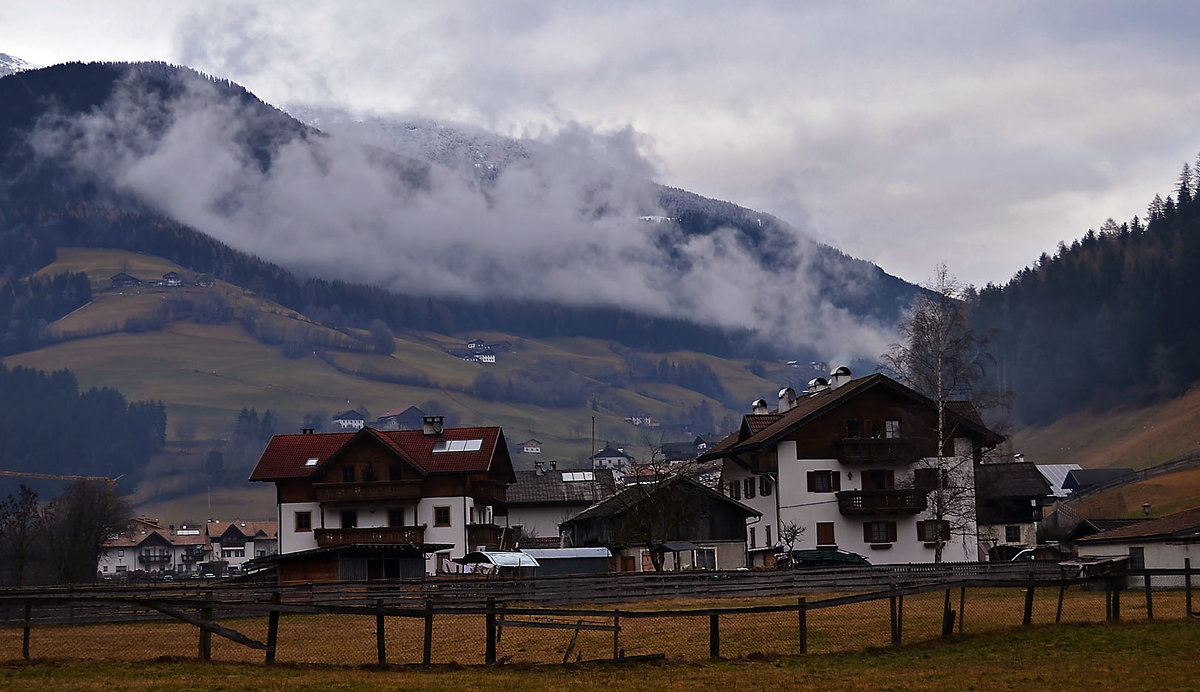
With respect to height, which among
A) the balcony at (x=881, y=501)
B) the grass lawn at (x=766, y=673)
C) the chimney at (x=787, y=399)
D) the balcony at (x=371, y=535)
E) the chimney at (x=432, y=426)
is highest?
the chimney at (x=787, y=399)

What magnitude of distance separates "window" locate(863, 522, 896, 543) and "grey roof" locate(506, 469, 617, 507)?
125 ft

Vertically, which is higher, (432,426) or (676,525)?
(432,426)

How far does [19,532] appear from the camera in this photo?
4771 inches

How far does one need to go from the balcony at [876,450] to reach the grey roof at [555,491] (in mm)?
38704

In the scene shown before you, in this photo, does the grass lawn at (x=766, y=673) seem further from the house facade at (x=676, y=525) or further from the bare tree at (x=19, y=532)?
the bare tree at (x=19, y=532)

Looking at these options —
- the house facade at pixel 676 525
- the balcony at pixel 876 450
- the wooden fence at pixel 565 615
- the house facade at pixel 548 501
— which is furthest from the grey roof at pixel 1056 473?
the wooden fence at pixel 565 615

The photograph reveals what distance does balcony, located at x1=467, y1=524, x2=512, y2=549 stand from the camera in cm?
10012

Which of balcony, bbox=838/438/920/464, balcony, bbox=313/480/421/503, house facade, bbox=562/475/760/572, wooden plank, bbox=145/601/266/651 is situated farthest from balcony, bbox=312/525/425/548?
wooden plank, bbox=145/601/266/651

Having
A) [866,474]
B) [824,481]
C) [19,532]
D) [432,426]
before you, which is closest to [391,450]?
[432,426]

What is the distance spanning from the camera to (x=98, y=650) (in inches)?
1435

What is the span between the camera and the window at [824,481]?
8469 cm

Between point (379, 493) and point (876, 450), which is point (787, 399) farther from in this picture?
point (379, 493)

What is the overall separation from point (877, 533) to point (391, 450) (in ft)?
120

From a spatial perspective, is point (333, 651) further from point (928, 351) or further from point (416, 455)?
point (416, 455)
